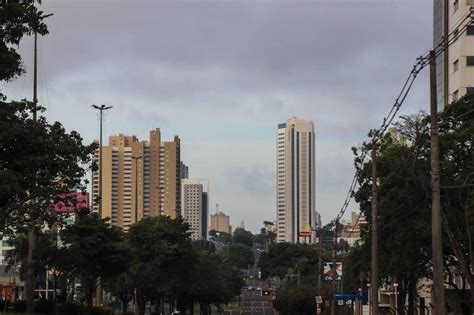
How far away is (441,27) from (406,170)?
41521 mm

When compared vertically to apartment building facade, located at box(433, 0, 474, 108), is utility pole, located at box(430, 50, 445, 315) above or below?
below

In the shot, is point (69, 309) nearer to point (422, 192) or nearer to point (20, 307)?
point (20, 307)

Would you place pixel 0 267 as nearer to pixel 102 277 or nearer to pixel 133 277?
pixel 133 277

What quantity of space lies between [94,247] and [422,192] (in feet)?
69.2

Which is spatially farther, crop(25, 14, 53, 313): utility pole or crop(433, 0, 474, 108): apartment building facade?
crop(433, 0, 474, 108): apartment building facade

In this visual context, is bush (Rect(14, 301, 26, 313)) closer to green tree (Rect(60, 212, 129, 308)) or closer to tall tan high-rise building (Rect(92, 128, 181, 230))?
green tree (Rect(60, 212, 129, 308))

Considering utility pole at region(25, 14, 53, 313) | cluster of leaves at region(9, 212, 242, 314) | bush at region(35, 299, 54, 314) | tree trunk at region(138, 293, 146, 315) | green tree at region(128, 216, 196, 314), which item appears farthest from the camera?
tree trunk at region(138, 293, 146, 315)

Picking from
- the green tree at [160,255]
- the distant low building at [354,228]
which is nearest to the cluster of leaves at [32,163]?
the distant low building at [354,228]

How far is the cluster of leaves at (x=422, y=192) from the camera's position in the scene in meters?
35.3

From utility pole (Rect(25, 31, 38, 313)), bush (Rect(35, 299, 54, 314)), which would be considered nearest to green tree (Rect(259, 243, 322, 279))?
bush (Rect(35, 299, 54, 314))

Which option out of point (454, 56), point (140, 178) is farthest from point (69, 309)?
point (140, 178)

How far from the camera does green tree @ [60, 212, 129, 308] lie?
4750 centimetres

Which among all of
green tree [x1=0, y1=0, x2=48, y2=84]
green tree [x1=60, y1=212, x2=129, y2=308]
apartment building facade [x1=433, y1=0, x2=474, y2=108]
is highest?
apartment building facade [x1=433, y1=0, x2=474, y2=108]

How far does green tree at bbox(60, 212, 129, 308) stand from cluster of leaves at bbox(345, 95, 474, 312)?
1658 cm
